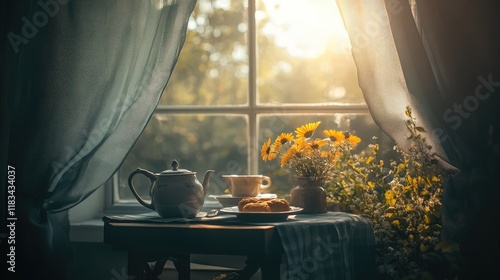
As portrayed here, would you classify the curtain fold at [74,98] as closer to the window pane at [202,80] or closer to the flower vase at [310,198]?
the flower vase at [310,198]

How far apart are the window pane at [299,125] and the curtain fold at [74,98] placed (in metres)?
0.55

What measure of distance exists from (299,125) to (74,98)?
0.93 meters

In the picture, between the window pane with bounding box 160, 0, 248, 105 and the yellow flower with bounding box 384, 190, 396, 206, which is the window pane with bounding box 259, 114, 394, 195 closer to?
the yellow flower with bounding box 384, 190, 396, 206

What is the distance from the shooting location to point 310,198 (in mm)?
2381

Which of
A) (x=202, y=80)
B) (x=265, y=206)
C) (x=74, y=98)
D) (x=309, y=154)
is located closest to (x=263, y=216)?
(x=265, y=206)

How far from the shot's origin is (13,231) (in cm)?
256

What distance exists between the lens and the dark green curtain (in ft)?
7.13

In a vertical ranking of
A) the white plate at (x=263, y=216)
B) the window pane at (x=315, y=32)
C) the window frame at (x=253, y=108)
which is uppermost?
the window pane at (x=315, y=32)

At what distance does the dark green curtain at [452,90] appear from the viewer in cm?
217

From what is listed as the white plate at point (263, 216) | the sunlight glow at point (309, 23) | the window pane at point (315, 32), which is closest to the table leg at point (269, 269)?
the white plate at point (263, 216)

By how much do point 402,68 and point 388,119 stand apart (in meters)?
0.19

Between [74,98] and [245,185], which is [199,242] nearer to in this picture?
[245,185]

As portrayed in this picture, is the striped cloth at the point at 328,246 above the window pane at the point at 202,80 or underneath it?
underneath

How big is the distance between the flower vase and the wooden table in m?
0.39
